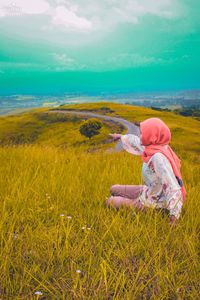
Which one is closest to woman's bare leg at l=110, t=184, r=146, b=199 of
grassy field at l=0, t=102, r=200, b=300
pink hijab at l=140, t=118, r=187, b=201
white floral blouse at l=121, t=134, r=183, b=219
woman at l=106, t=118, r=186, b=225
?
grassy field at l=0, t=102, r=200, b=300

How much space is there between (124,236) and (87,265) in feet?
1.81

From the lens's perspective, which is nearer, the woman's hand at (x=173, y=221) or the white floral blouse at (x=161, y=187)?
the woman's hand at (x=173, y=221)

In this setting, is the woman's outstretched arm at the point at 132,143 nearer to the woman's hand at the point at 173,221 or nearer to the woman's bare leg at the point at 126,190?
the woman's bare leg at the point at 126,190

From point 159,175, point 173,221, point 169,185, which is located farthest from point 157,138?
point 173,221

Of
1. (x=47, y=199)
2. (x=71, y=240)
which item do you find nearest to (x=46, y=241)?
(x=71, y=240)

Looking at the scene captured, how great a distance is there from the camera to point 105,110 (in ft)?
431

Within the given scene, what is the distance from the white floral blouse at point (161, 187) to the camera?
153 inches

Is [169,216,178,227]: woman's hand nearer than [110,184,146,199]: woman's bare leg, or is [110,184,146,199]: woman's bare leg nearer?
[169,216,178,227]: woman's hand

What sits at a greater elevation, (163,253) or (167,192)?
(167,192)

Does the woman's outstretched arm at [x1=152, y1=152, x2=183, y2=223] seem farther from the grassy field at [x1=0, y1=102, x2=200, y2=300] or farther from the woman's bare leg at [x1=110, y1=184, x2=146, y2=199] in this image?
the woman's bare leg at [x1=110, y1=184, x2=146, y2=199]

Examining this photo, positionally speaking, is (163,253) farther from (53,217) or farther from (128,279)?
(53,217)

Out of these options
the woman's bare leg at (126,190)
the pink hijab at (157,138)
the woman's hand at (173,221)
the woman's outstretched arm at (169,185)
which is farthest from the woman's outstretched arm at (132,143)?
the woman's hand at (173,221)

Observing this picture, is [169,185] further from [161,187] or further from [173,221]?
[173,221]

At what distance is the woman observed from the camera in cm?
390
